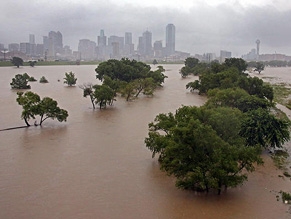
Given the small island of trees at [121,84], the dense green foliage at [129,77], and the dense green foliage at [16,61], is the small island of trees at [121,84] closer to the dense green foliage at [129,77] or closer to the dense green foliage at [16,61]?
the dense green foliage at [129,77]

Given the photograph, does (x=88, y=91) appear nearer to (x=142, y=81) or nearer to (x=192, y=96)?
(x=142, y=81)

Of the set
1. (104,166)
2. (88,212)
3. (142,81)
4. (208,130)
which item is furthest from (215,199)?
(142,81)

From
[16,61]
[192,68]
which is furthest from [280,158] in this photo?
[16,61]

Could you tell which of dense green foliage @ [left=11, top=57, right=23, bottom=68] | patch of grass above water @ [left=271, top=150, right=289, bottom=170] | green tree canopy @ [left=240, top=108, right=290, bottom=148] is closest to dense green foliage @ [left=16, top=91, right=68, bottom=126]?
green tree canopy @ [left=240, top=108, right=290, bottom=148]

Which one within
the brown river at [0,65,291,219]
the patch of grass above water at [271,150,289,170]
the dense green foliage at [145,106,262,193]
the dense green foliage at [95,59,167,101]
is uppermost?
the dense green foliage at [95,59,167,101]

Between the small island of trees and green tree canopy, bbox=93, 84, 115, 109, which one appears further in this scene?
the small island of trees

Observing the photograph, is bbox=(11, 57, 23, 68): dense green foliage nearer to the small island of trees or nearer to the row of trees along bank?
the small island of trees
